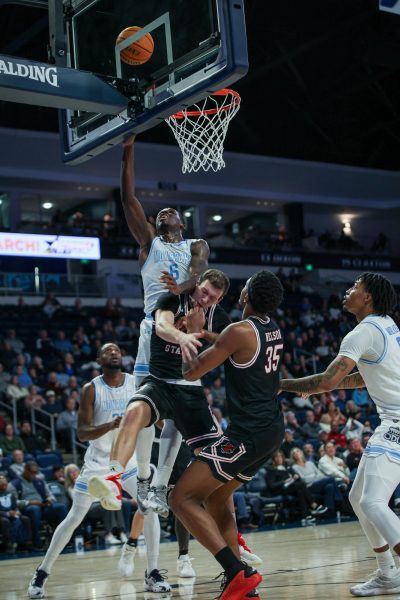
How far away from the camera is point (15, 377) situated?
17078 mm

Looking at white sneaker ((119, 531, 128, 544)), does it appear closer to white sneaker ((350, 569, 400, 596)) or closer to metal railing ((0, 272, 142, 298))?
white sneaker ((350, 569, 400, 596))

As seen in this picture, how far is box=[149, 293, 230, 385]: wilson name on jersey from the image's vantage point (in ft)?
22.3

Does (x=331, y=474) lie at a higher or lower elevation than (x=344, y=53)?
lower

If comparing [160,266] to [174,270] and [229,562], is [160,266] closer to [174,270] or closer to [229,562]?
[174,270]

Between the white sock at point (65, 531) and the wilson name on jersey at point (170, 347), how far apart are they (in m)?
1.53

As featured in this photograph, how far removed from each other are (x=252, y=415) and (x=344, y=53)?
2489 cm

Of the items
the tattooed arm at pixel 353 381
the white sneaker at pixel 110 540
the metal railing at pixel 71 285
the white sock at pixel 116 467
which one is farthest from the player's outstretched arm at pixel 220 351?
the metal railing at pixel 71 285

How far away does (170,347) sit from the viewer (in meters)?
6.88

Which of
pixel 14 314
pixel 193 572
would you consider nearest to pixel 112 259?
pixel 14 314

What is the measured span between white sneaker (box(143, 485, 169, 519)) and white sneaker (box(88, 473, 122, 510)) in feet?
1.94

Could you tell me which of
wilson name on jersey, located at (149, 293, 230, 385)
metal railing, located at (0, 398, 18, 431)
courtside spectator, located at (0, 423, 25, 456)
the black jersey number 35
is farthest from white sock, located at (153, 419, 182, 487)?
metal railing, located at (0, 398, 18, 431)

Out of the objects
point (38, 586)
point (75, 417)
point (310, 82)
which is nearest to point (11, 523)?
point (75, 417)

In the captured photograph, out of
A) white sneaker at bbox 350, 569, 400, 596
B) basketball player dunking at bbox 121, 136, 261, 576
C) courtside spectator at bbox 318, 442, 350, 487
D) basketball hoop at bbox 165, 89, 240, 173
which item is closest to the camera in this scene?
white sneaker at bbox 350, 569, 400, 596

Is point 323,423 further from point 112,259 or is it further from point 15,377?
point 112,259
